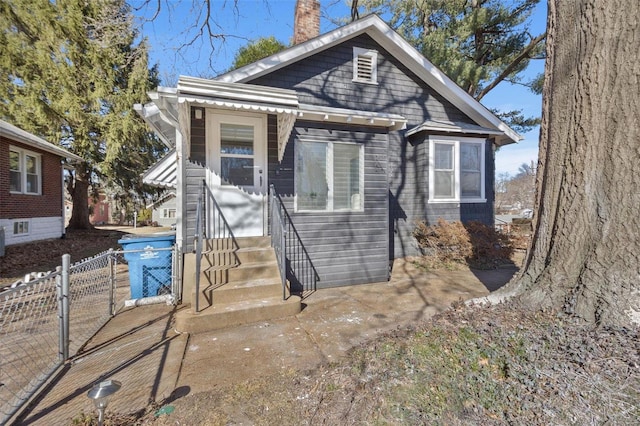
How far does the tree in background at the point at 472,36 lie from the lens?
41.1 ft

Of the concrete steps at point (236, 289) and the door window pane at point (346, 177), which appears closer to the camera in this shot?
the concrete steps at point (236, 289)

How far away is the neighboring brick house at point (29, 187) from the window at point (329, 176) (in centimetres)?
949

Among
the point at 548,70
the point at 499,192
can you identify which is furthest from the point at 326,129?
the point at 499,192

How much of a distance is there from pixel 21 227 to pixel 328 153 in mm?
11340

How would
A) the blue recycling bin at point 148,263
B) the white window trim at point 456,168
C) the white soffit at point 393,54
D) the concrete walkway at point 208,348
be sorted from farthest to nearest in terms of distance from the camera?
the white window trim at point 456,168
the white soffit at point 393,54
the blue recycling bin at point 148,263
the concrete walkway at point 208,348

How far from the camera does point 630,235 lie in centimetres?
245

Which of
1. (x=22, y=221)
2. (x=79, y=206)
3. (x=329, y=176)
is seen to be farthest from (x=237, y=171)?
(x=79, y=206)

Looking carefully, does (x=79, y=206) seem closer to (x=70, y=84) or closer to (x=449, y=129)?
(x=70, y=84)

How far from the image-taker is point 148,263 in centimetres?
495

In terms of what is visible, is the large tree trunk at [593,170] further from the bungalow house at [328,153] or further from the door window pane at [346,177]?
the door window pane at [346,177]

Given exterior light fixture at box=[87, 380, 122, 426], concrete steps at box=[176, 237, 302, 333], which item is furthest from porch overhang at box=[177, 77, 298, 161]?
exterior light fixture at box=[87, 380, 122, 426]

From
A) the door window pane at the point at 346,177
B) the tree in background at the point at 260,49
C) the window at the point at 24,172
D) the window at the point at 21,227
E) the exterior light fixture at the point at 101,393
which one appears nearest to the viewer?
the exterior light fixture at the point at 101,393

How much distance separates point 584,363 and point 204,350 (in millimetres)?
3562

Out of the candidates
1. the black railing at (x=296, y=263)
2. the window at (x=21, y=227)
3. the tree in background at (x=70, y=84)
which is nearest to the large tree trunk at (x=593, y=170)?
the black railing at (x=296, y=263)
